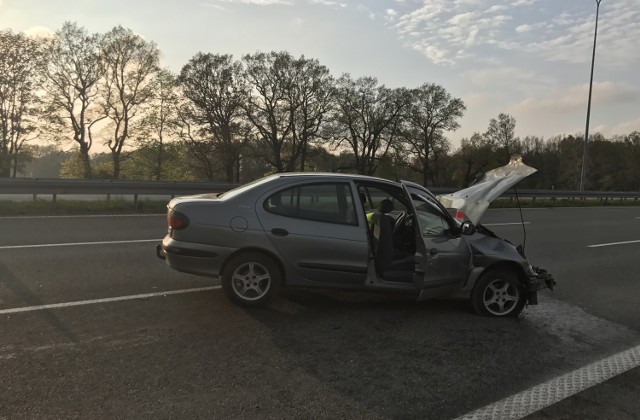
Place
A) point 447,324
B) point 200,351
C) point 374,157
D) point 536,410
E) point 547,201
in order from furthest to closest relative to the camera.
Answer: point 374,157 → point 547,201 → point 447,324 → point 200,351 → point 536,410

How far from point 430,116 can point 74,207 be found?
44.0m

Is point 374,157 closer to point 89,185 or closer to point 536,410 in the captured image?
point 89,185

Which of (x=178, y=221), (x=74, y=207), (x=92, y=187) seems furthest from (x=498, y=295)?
(x=92, y=187)

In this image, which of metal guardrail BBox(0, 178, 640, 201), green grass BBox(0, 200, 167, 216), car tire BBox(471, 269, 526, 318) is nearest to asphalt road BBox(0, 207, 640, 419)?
car tire BBox(471, 269, 526, 318)

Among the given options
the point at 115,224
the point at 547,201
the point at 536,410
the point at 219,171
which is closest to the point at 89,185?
the point at 115,224

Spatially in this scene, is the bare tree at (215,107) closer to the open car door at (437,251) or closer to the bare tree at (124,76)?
the bare tree at (124,76)

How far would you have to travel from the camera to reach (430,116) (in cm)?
5109

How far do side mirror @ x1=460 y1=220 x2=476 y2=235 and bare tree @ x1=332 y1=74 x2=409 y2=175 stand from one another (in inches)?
1688

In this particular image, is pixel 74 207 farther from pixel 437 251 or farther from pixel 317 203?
pixel 437 251

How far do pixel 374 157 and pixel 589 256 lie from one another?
42.8 m

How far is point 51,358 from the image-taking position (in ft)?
11.7

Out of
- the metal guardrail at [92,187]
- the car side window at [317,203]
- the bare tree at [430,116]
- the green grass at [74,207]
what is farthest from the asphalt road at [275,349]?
the bare tree at [430,116]

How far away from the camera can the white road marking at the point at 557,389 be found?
3047 millimetres

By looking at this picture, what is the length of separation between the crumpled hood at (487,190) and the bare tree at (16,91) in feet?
121
